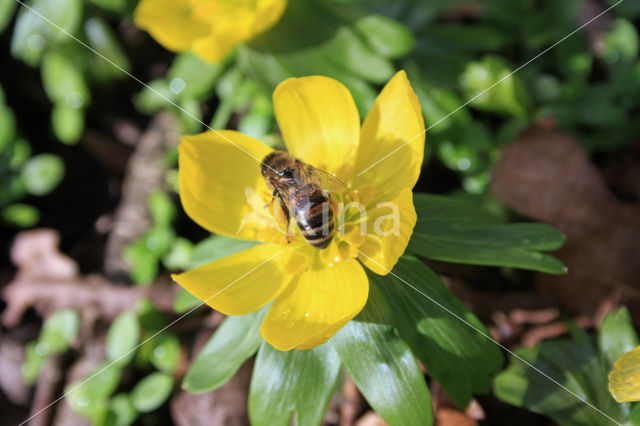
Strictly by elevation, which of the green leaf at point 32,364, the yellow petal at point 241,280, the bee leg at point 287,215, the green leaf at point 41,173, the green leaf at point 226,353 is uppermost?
the bee leg at point 287,215

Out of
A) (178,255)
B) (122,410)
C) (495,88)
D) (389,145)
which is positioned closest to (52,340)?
(122,410)

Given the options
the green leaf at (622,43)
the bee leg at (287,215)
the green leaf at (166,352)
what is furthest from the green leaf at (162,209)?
the green leaf at (622,43)

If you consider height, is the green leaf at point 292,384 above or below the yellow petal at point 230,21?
below


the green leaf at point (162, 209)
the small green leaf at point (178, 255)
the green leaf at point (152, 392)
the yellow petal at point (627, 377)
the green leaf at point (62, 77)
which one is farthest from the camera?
the green leaf at point (62, 77)

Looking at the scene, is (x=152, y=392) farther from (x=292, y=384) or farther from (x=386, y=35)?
(x=386, y=35)

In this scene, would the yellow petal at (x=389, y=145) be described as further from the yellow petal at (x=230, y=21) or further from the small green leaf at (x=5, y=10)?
the small green leaf at (x=5, y=10)

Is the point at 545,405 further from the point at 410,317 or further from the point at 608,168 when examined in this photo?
the point at 608,168

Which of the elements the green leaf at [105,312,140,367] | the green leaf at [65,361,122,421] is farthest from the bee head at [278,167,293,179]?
the green leaf at [65,361,122,421]

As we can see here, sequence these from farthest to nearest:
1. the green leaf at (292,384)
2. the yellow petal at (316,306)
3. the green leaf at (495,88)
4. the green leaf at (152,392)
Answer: the green leaf at (495,88) → the green leaf at (152,392) → the green leaf at (292,384) → the yellow petal at (316,306)
